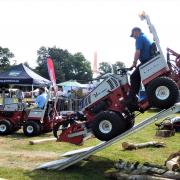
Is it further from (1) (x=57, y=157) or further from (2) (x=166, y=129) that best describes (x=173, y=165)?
→ (2) (x=166, y=129)

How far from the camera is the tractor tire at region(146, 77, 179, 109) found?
8023 millimetres

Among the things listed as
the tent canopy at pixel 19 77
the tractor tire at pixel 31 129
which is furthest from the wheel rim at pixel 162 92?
the tent canopy at pixel 19 77

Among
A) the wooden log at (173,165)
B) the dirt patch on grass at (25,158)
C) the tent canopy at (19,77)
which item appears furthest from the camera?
the tent canopy at (19,77)

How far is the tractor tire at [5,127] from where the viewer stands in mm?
14922

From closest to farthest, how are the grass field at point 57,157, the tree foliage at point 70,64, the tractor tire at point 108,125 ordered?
the grass field at point 57,157
the tractor tire at point 108,125
the tree foliage at point 70,64

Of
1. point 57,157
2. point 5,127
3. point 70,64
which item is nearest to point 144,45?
point 57,157

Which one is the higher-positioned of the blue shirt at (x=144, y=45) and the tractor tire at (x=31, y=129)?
the blue shirt at (x=144, y=45)

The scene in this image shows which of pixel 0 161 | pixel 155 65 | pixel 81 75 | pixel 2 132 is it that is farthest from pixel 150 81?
pixel 81 75

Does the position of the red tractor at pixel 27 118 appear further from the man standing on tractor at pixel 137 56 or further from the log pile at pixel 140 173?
the log pile at pixel 140 173

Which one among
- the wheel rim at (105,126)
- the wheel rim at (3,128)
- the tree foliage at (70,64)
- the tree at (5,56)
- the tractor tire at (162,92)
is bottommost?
the wheel rim at (105,126)

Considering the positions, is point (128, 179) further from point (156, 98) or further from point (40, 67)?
point (40, 67)

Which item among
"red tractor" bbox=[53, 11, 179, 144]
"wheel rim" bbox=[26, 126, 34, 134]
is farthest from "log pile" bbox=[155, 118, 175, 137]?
"red tractor" bbox=[53, 11, 179, 144]

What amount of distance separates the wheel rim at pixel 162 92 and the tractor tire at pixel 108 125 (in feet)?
3.12

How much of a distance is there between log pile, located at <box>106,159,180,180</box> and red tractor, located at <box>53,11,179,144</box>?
2.52ft
